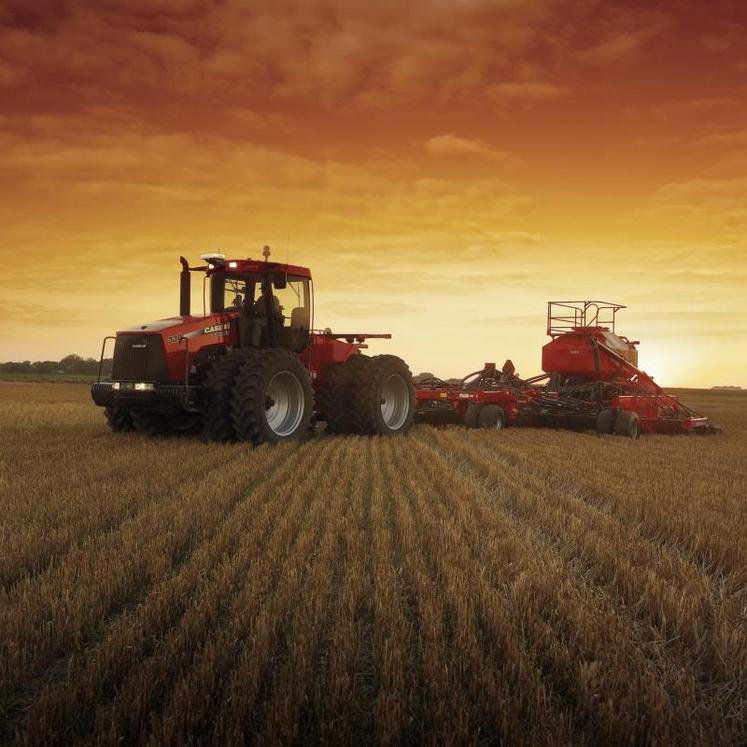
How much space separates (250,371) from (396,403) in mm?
4201

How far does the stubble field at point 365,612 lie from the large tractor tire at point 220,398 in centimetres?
273

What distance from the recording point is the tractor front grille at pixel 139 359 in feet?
35.9

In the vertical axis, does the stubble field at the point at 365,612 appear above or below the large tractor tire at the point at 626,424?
below

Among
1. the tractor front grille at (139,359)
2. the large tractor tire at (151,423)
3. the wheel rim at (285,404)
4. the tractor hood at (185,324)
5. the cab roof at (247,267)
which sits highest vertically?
the cab roof at (247,267)

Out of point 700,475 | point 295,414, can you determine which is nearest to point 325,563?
point 700,475

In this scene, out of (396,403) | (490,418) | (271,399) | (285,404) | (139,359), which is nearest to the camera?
(139,359)

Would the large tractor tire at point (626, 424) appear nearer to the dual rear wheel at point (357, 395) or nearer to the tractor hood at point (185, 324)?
the dual rear wheel at point (357, 395)

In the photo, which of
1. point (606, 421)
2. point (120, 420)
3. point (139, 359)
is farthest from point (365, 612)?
point (606, 421)

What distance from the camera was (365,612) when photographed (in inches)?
159

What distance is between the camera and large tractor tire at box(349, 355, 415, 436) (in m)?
12.9

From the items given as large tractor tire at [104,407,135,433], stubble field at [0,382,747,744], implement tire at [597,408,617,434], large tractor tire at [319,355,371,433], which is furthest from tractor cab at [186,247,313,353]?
implement tire at [597,408,617,434]

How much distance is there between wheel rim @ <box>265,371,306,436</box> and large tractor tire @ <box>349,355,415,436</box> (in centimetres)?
135

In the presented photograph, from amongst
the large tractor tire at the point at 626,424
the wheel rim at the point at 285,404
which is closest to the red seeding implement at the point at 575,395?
the large tractor tire at the point at 626,424

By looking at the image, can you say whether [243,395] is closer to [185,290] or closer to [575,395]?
[185,290]
